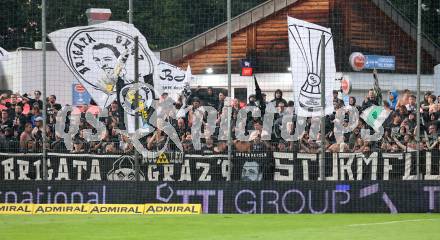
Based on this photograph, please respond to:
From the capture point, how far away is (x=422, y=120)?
808 inches

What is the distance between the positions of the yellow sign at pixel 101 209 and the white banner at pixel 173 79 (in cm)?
277

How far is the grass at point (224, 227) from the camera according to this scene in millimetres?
15188

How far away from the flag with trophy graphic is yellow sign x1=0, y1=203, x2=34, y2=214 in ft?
21.0

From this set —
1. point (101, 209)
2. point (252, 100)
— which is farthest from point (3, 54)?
point (252, 100)

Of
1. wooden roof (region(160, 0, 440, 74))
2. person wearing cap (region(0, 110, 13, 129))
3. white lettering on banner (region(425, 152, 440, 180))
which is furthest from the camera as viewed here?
wooden roof (region(160, 0, 440, 74))

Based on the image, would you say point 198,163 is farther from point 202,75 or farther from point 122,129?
point 202,75

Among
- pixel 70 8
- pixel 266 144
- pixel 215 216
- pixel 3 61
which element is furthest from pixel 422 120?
pixel 3 61

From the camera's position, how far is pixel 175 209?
2111cm

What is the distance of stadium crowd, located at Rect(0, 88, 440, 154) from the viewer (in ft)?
67.1

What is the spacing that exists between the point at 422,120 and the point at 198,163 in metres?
4.97

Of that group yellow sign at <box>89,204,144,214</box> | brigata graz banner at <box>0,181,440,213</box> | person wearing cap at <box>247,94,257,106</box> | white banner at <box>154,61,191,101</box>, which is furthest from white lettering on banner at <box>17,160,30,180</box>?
person wearing cap at <box>247,94,257,106</box>

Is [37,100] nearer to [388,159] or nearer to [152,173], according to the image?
[152,173]

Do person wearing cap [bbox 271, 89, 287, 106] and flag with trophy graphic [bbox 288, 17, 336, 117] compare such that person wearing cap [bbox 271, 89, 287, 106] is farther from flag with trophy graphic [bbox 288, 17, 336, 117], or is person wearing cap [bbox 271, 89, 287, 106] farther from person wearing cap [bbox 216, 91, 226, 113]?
person wearing cap [bbox 216, 91, 226, 113]

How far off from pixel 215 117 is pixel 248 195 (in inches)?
74.2
